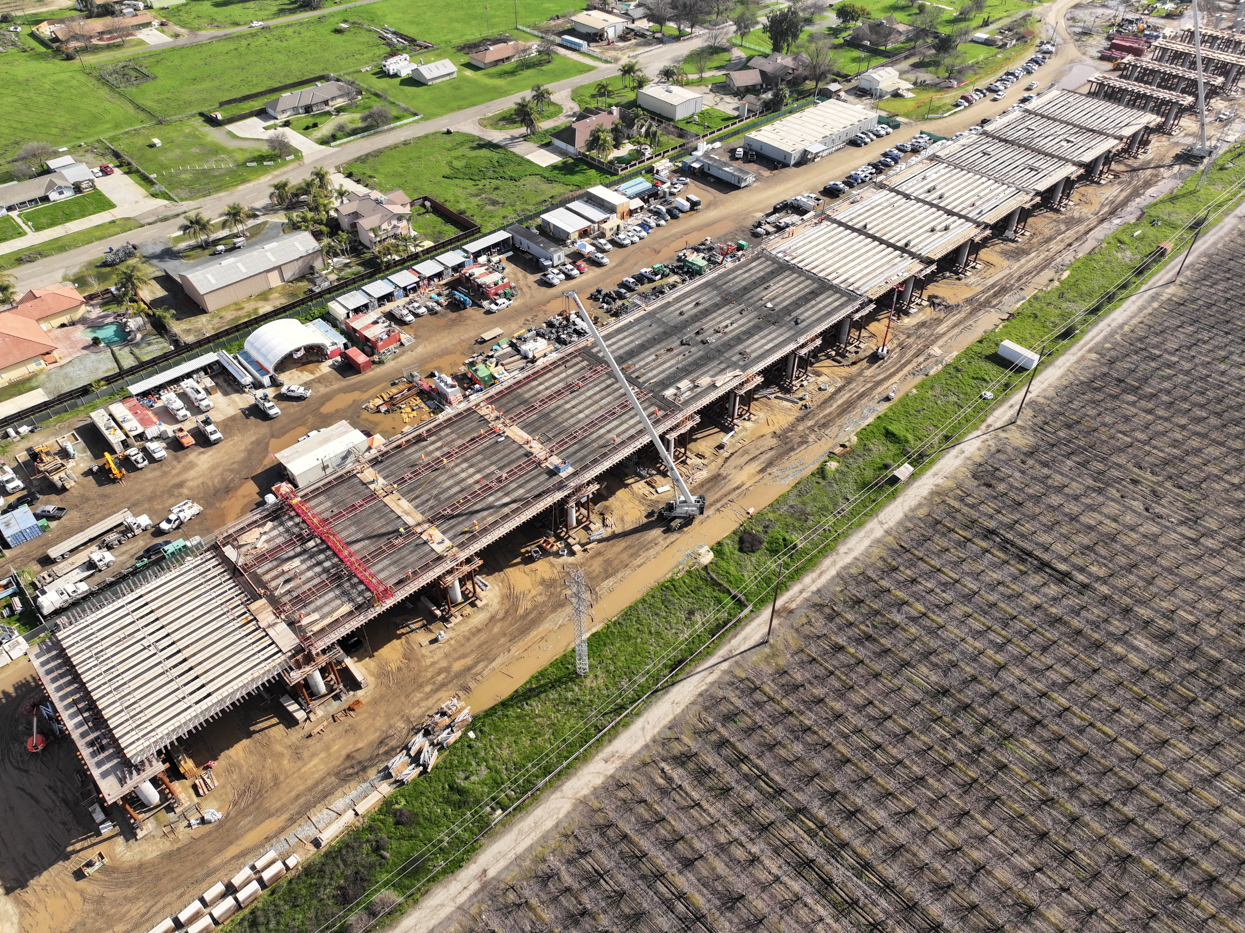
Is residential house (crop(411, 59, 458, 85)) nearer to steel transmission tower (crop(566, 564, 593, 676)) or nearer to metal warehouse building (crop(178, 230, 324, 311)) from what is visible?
metal warehouse building (crop(178, 230, 324, 311))

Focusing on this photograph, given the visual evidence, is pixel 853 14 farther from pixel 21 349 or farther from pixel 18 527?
pixel 18 527

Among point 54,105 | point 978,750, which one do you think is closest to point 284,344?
point 978,750

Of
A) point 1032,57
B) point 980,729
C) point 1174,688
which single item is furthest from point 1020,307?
point 1032,57

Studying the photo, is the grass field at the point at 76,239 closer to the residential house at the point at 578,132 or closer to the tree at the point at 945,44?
the residential house at the point at 578,132

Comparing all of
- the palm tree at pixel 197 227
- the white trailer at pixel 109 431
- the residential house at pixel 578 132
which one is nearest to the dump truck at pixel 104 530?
the white trailer at pixel 109 431

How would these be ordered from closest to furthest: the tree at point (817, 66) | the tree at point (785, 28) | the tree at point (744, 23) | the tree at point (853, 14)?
the tree at point (817, 66) → the tree at point (785, 28) → the tree at point (744, 23) → the tree at point (853, 14)

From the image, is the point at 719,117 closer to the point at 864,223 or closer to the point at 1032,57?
the point at 864,223

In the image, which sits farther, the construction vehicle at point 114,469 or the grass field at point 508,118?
the grass field at point 508,118
